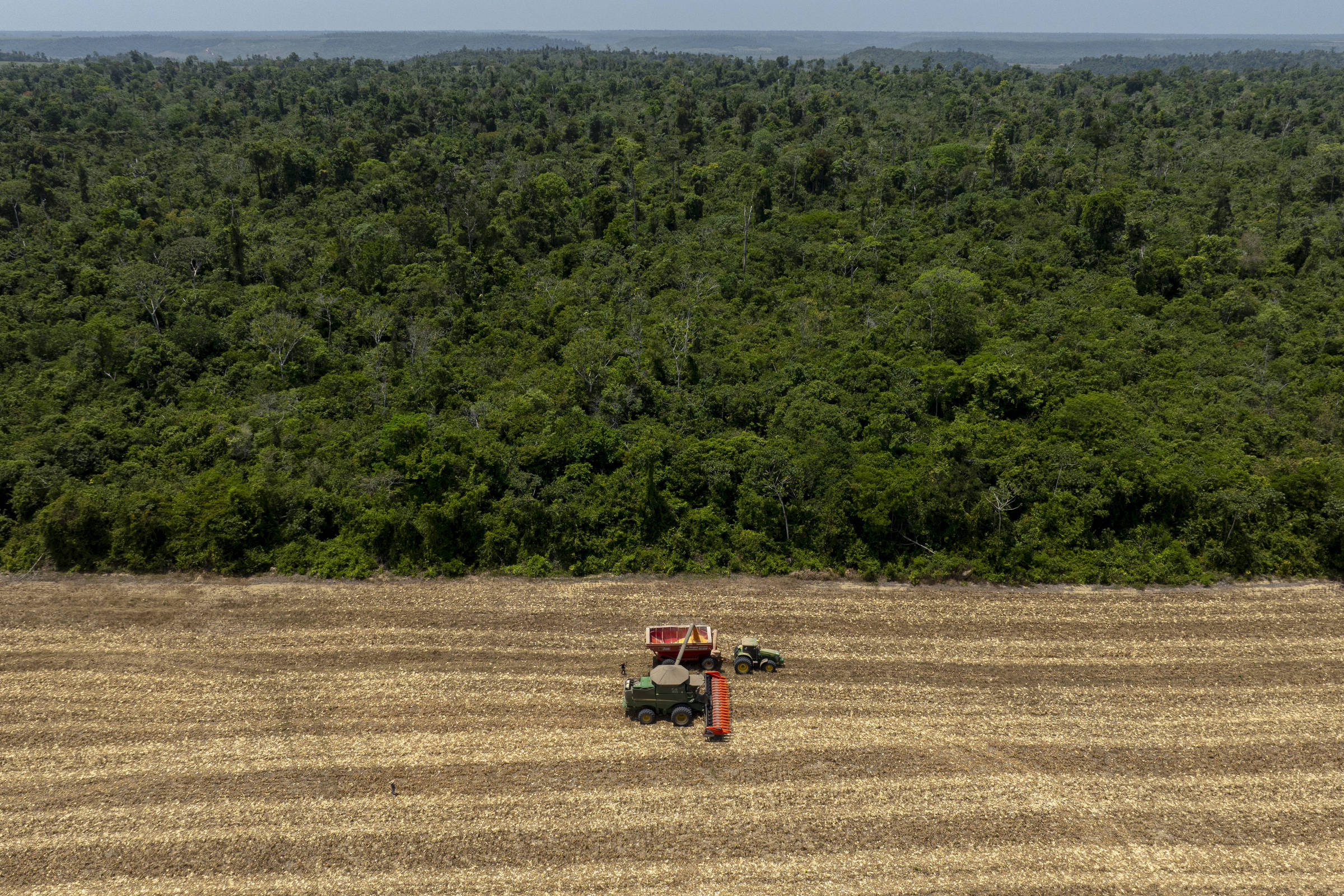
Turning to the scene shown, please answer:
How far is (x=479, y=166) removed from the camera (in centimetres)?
7969

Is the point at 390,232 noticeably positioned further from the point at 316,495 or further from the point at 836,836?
the point at 836,836

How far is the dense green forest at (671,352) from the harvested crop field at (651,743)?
2.50 meters

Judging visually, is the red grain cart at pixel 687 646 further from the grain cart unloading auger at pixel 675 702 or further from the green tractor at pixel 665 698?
the green tractor at pixel 665 698

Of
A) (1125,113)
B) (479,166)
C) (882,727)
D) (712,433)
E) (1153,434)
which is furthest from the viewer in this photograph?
(1125,113)

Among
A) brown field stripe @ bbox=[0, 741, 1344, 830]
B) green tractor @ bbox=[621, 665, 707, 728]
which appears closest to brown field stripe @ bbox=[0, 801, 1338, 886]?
brown field stripe @ bbox=[0, 741, 1344, 830]

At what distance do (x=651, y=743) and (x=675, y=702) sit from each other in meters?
1.35

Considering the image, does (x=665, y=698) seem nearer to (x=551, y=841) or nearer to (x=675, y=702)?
(x=675, y=702)

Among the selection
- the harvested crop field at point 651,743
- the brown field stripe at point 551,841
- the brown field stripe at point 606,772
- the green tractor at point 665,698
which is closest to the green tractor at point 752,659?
the harvested crop field at point 651,743

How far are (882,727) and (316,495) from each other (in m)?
23.6

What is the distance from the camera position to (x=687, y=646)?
23.0m

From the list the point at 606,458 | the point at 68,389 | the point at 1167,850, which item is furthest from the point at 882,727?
the point at 68,389

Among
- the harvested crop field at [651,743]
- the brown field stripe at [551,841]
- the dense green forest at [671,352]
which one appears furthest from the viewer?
the dense green forest at [671,352]

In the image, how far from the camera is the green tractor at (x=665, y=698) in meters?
21.4

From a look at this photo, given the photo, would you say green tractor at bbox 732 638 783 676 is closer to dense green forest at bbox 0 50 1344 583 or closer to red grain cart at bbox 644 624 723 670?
red grain cart at bbox 644 624 723 670
